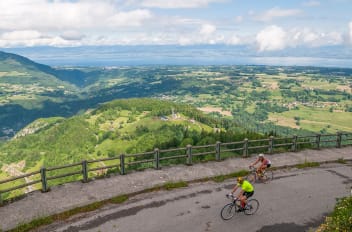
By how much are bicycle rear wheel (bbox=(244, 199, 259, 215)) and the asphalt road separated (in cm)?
30

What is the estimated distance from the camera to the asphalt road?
1557 centimetres

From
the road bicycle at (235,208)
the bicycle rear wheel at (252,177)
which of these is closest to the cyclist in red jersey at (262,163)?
the bicycle rear wheel at (252,177)

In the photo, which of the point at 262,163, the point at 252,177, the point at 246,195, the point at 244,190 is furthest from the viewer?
the point at 252,177

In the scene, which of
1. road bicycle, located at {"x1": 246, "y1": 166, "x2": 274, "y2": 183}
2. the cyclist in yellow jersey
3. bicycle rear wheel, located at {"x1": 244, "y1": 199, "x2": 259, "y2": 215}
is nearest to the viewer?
the cyclist in yellow jersey

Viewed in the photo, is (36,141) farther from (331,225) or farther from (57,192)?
(331,225)

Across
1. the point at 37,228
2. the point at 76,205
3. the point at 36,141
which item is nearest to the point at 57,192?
the point at 76,205

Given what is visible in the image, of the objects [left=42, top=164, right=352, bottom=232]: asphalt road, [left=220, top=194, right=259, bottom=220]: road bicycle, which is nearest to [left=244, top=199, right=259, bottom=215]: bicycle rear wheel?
[left=220, top=194, right=259, bottom=220]: road bicycle

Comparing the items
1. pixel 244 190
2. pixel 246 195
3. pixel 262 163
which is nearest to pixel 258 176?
pixel 262 163

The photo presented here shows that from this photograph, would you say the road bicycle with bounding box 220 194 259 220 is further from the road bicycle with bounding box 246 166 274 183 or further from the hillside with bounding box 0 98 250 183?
the hillside with bounding box 0 98 250 183

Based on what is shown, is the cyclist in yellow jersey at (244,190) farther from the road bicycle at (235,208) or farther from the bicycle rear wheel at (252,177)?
the bicycle rear wheel at (252,177)

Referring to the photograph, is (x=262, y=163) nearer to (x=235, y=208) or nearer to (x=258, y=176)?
(x=258, y=176)

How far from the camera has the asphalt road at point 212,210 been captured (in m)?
15.6

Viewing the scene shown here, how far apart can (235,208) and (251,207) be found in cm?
101

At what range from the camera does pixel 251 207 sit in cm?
1714
